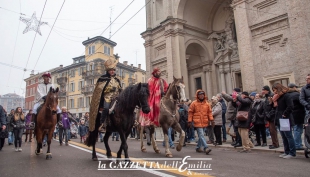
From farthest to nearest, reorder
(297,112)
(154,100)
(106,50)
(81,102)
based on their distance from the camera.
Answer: (81,102) < (106,50) < (154,100) < (297,112)

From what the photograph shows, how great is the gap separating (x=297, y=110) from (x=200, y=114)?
2.80m

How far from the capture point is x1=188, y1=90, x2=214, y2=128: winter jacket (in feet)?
24.0

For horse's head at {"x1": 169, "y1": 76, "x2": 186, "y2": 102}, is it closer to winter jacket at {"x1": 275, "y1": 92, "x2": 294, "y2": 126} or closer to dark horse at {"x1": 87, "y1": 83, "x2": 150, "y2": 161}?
dark horse at {"x1": 87, "y1": 83, "x2": 150, "y2": 161}

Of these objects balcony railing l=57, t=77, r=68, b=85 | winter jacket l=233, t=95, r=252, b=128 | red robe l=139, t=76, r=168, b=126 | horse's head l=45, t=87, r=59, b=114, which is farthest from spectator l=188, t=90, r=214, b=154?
balcony railing l=57, t=77, r=68, b=85

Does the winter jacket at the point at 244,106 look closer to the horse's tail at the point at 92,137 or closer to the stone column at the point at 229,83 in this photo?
the horse's tail at the point at 92,137

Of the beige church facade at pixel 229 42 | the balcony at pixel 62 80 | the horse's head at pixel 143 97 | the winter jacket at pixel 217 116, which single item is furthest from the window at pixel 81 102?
the horse's head at pixel 143 97

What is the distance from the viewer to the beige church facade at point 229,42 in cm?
1388

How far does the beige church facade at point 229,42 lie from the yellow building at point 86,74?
25.5 metres

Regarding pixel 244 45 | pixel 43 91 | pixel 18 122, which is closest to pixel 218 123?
pixel 43 91

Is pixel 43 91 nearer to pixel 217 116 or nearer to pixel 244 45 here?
pixel 217 116

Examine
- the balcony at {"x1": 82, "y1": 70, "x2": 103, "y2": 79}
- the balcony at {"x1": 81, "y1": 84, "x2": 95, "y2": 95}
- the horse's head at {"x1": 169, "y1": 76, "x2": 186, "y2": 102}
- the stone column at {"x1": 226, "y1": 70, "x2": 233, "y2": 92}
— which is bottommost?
the horse's head at {"x1": 169, "y1": 76, "x2": 186, "y2": 102}

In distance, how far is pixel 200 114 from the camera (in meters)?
7.42

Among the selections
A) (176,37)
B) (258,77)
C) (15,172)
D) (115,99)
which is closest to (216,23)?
(176,37)

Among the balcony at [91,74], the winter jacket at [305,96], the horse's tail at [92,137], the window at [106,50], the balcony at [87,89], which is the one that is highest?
the window at [106,50]
